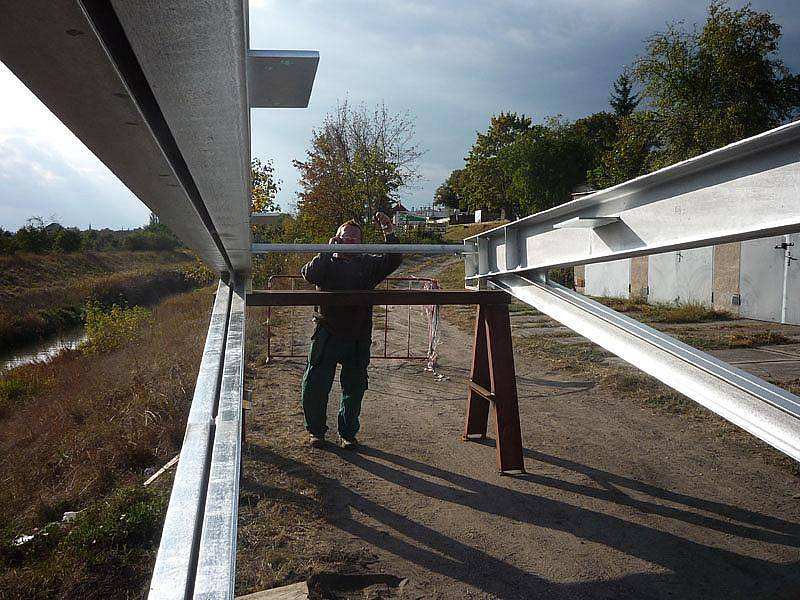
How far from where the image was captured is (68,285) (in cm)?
2944

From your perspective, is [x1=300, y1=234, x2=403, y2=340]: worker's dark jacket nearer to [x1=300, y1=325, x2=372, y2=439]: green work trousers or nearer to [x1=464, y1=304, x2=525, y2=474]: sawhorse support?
[x1=300, y1=325, x2=372, y2=439]: green work trousers

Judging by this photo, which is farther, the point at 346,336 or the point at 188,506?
the point at 346,336

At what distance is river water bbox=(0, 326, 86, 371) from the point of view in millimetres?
19469

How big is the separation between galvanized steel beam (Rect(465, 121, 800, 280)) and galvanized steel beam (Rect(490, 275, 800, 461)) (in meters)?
Answer: 0.35

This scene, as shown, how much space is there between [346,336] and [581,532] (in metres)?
2.67

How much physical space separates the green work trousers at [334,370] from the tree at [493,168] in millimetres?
35032

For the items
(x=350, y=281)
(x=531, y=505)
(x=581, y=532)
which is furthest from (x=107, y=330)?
(x=581, y=532)

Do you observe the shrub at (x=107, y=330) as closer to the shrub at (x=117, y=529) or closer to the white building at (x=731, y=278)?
the shrub at (x=117, y=529)

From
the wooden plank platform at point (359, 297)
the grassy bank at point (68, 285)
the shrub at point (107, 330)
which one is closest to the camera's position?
the wooden plank platform at point (359, 297)

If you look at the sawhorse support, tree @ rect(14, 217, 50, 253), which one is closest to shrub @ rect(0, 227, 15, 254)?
tree @ rect(14, 217, 50, 253)

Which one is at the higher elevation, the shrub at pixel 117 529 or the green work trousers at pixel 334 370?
the green work trousers at pixel 334 370

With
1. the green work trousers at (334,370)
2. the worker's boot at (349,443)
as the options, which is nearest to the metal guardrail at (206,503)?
the green work trousers at (334,370)

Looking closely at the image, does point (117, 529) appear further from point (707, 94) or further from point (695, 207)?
point (707, 94)

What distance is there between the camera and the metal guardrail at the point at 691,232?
6.93ft
